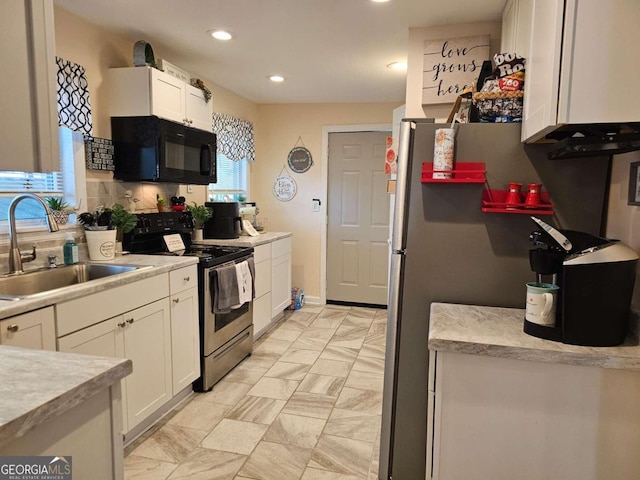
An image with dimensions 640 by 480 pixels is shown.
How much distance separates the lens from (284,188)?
16.7ft

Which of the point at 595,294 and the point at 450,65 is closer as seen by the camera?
the point at 595,294

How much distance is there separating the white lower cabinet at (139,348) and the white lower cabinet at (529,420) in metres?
1.49

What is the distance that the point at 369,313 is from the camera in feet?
15.8

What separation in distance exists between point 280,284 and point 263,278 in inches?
18.6

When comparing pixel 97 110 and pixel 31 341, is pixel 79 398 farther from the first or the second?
pixel 97 110

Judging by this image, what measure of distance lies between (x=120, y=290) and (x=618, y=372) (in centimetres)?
204

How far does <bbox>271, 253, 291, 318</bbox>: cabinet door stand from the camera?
4.12 metres

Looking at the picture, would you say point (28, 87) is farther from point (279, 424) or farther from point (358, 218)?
point (358, 218)

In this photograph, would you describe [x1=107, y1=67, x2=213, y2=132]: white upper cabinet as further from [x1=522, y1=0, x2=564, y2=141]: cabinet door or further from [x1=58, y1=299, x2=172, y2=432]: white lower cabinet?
[x1=522, y1=0, x2=564, y2=141]: cabinet door

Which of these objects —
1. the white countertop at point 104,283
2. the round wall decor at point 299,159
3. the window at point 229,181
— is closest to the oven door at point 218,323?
the white countertop at point 104,283

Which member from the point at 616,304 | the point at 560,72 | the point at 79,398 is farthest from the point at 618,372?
the point at 79,398

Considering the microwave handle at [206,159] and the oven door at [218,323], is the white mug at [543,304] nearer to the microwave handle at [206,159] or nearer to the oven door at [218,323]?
the oven door at [218,323]

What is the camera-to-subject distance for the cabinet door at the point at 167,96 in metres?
2.74

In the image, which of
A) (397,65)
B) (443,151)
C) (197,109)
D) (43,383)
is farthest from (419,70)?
(43,383)
